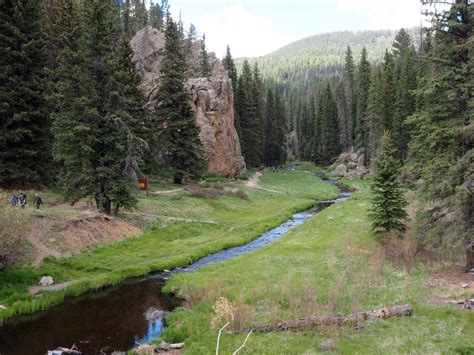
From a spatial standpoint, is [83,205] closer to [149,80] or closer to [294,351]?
[294,351]

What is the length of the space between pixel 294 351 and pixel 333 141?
99.7 metres

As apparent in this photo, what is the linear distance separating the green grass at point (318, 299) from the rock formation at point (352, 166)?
175 ft

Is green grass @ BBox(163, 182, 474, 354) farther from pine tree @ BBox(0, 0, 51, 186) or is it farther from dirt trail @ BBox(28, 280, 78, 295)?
pine tree @ BBox(0, 0, 51, 186)

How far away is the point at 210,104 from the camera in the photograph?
66.9 m

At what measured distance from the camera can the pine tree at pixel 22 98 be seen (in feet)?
114

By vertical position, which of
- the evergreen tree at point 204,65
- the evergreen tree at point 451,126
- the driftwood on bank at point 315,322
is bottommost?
the driftwood on bank at point 315,322

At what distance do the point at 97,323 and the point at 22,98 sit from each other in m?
26.6

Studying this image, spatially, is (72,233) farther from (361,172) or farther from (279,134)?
(279,134)

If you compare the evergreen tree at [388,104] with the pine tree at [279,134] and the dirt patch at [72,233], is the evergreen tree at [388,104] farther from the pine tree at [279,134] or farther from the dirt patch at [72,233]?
the dirt patch at [72,233]

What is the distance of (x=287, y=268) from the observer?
23.1 m

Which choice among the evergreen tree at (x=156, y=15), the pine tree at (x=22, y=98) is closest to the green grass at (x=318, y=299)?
the pine tree at (x=22, y=98)

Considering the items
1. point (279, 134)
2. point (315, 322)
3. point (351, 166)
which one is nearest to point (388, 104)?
point (351, 166)

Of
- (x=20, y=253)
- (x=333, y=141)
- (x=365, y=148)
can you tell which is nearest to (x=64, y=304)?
(x=20, y=253)

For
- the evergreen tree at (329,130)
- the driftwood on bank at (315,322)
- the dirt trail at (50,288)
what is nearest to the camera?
the driftwood on bank at (315,322)
